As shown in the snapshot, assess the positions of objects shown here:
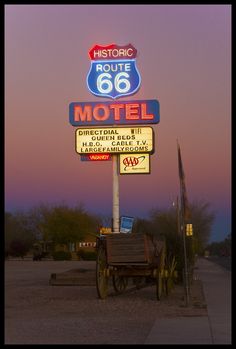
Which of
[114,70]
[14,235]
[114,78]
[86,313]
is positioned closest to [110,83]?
[114,78]

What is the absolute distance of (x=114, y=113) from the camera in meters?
22.8

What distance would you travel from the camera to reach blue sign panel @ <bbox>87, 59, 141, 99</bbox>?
23891 millimetres

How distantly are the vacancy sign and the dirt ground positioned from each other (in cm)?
494

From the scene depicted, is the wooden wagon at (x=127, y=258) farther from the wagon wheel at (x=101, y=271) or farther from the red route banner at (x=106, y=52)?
the red route banner at (x=106, y=52)

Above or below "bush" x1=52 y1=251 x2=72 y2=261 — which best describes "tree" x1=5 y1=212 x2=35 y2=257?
above

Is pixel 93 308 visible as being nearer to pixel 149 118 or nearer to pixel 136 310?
pixel 136 310

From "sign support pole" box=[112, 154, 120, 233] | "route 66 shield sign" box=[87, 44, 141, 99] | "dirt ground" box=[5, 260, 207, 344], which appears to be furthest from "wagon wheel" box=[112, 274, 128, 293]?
"route 66 shield sign" box=[87, 44, 141, 99]

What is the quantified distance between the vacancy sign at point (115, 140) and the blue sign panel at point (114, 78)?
1794 millimetres

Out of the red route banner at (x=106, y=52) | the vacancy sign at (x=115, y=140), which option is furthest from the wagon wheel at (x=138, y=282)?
the red route banner at (x=106, y=52)

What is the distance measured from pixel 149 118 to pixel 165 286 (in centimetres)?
595

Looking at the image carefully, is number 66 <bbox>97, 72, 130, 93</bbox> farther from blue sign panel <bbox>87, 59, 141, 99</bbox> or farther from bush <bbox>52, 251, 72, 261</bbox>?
bush <bbox>52, 251, 72, 261</bbox>

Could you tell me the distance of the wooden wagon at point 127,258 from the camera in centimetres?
1836

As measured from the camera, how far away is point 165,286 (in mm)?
20359

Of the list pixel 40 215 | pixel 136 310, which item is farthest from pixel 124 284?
pixel 40 215
